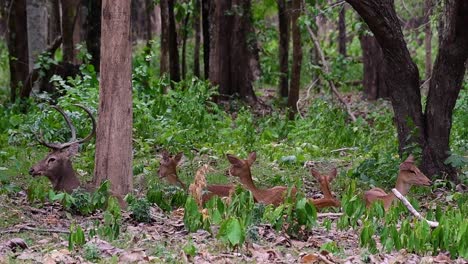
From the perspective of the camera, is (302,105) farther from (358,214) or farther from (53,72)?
(358,214)

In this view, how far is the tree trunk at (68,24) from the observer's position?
15.8 m

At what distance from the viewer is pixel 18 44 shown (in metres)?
16.6

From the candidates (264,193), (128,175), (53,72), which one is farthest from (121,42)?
(53,72)

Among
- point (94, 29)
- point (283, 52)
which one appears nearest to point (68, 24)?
point (94, 29)

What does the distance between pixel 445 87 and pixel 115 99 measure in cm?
392

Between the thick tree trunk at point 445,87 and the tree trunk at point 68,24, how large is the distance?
8249 millimetres

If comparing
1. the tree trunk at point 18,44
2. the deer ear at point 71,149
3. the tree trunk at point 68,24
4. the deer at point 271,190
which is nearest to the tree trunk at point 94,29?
the tree trunk at point 68,24

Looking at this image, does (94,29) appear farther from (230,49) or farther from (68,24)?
(230,49)

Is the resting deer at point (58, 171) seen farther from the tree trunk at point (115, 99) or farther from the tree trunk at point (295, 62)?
the tree trunk at point (295, 62)

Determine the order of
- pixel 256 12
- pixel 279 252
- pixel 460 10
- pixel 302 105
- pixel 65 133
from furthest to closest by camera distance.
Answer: pixel 256 12 < pixel 302 105 < pixel 65 133 < pixel 460 10 < pixel 279 252

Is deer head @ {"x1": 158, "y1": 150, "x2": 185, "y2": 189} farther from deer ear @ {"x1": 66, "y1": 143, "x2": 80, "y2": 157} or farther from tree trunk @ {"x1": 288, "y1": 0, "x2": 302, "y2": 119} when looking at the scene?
tree trunk @ {"x1": 288, "y1": 0, "x2": 302, "y2": 119}

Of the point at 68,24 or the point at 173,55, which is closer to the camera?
the point at 68,24

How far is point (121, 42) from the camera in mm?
7711

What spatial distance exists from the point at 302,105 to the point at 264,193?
9.73 metres
